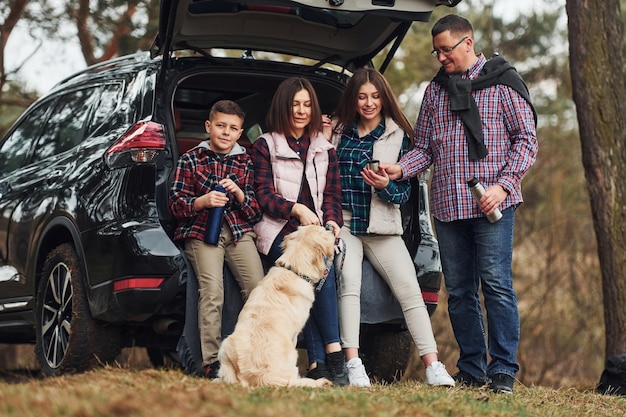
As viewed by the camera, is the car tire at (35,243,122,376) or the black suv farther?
the car tire at (35,243,122,376)

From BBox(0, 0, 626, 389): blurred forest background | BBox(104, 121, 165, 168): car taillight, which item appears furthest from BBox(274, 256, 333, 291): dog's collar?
BBox(0, 0, 626, 389): blurred forest background

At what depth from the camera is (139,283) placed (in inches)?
194

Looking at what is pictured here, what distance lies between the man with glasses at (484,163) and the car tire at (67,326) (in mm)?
1949

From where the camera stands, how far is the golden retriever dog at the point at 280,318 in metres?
4.59

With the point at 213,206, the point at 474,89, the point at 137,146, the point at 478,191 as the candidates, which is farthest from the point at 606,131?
the point at 137,146

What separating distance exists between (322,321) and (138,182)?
1.32 metres

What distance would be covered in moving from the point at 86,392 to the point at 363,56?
133 inches

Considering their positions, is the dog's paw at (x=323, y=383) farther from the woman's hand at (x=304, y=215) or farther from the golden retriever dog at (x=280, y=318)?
the woman's hand at (x=304, y=215)

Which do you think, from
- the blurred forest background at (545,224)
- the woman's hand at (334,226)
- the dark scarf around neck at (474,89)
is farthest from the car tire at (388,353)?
the blurred forest background at (545,224)

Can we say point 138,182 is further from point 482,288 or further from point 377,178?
point 482,288

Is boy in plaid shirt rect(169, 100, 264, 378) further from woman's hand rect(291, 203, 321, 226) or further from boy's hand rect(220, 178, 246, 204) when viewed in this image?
woman's hand rect(291, 203, 321, 226)

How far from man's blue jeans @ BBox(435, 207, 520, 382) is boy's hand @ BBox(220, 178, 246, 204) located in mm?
1272

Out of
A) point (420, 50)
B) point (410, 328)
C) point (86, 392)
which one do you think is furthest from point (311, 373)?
point (420, 50)

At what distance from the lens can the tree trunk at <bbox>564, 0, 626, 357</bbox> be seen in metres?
8.16
